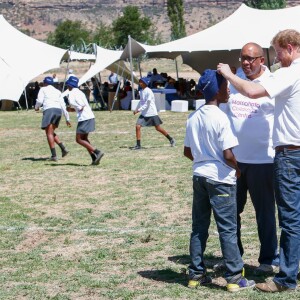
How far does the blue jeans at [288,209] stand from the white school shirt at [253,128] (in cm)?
52

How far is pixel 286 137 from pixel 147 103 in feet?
35.2

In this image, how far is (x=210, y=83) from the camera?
6578 mm

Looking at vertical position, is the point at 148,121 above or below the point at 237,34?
below

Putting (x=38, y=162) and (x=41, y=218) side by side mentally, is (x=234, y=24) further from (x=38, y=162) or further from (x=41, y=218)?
(x=41, y=218)

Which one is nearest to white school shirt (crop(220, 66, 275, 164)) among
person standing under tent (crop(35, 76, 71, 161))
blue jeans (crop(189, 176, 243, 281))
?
blue jeans (crop(189, 176, 243, 281))

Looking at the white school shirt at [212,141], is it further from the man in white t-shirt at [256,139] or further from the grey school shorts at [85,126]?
the grey school shorts at [85,126]

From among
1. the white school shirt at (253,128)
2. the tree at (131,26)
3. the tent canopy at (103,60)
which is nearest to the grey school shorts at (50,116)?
the white school shirt at (253,128)

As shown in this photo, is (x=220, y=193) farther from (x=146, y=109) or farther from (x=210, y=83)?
(x=146, y=109)

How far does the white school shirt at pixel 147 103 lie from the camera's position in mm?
17000

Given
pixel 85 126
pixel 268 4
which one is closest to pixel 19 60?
pixel 85 126

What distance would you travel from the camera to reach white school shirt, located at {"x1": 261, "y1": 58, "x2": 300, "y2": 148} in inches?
245

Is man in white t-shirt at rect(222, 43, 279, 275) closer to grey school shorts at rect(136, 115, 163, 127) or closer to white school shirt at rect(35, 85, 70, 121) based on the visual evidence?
white school shirt at rect(35, 85, 70, 121)

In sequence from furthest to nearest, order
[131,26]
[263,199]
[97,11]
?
[97,11] < [131,26] < [263,199]

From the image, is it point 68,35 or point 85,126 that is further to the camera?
point 68,35
